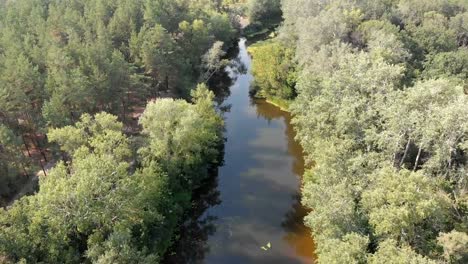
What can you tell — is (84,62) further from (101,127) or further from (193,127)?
(193,127)

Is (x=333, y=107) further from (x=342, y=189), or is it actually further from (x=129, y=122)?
(x=129, y=122)

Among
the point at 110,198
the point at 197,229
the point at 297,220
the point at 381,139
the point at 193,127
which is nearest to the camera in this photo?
the point at 110,198

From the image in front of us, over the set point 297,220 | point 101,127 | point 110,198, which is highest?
point 101,127

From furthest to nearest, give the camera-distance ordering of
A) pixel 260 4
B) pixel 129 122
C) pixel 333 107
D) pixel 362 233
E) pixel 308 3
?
pixel 260 4 < pixel 308 3 < pixel 129 122 < pixel 333 107 < pixel 362 233

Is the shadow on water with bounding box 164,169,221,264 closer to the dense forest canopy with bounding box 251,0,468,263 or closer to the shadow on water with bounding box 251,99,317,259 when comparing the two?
the shadow on water with bounding box 251,99,317,259

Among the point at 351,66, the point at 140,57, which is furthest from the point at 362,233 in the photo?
the point at 140,57

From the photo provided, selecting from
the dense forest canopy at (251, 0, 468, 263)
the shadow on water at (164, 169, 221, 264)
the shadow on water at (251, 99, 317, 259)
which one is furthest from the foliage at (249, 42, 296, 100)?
the shadow on water at (164, 169, 221, 264)

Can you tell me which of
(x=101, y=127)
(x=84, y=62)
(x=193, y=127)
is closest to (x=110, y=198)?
(x=101, y=127)
